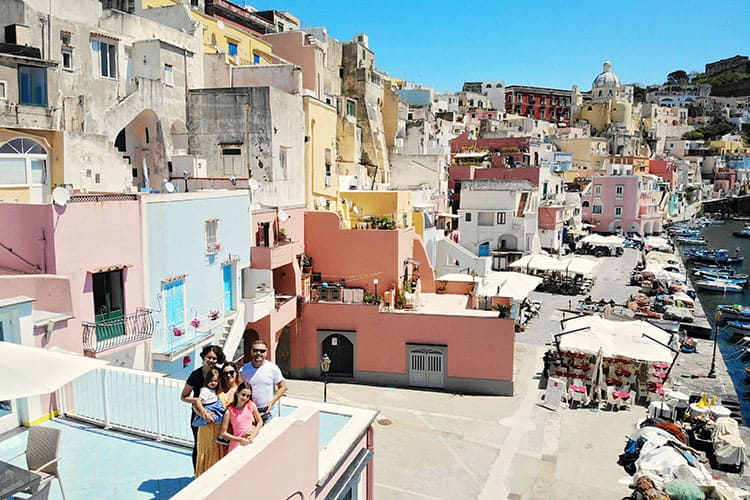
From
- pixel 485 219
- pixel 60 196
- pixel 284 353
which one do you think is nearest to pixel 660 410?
pixel 284 353

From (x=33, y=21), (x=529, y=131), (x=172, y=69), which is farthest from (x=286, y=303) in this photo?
(x=529, y=131)

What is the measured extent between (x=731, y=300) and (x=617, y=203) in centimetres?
2810

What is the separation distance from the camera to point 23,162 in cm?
1514

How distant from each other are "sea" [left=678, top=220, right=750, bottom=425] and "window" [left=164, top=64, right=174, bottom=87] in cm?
2228

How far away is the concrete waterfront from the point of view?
14.2 m

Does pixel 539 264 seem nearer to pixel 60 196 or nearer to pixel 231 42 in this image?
pixel 231 42

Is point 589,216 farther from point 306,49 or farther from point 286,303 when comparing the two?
point 286,303

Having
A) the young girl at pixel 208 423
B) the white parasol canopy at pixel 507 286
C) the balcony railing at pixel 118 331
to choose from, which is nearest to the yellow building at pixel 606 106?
the white parasol canopy at pixel 507 286

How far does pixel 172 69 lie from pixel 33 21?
4.78 meters

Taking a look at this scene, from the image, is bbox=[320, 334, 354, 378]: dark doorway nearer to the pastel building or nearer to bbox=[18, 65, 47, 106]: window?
bbox=[18, 65, 47, 106]: window

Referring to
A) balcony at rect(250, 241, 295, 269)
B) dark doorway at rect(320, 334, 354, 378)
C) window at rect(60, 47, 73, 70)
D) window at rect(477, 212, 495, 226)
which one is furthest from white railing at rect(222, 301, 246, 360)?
window at rect(477, 212, 495, 226)

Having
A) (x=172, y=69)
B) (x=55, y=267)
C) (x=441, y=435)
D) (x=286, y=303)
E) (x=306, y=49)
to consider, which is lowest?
(x=441, y=435)

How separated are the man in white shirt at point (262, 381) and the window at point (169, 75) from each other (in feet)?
54.2

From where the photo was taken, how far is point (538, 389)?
67.7 ft
